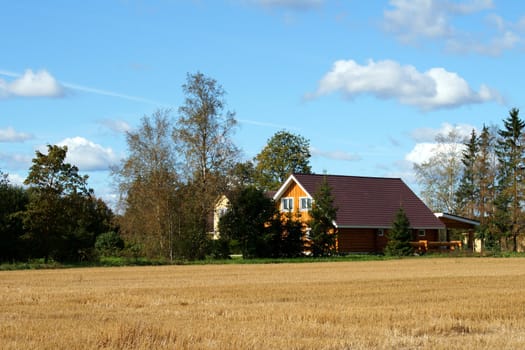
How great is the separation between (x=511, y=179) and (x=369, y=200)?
14115 millimetres

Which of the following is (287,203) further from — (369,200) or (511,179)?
(511,179)

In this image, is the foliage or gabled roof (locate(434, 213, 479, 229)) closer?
the foliage

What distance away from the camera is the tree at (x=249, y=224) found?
55.1 metres

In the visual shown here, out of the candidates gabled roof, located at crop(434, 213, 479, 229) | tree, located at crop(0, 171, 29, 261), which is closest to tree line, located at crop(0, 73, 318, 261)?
tree, located at crop(0, 171, 29, 261)

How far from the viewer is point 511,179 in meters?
72.5

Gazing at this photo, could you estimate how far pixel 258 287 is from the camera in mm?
24562

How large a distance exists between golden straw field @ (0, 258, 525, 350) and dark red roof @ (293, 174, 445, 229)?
1529 inches

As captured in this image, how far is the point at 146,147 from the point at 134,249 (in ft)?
35.4

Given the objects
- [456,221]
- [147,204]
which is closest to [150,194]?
[147,204]

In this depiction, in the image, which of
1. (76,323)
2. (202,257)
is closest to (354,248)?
(202,257)

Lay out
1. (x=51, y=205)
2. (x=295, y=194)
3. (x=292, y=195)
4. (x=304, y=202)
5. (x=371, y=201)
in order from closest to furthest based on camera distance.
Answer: (x=51, y=205)
(x=304, y=202)
(x=371, y=201)
(x=295, y=194)
(x=292, y=195)

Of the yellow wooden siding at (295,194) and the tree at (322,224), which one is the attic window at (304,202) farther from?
the tree at (322,224)

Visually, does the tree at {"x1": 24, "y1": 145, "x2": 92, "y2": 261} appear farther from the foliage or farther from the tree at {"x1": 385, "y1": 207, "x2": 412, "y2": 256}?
the tree at {"x1": 385, "y1": 207, "x2": 412, "y2": 256}

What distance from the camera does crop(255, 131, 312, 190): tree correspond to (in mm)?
99000
